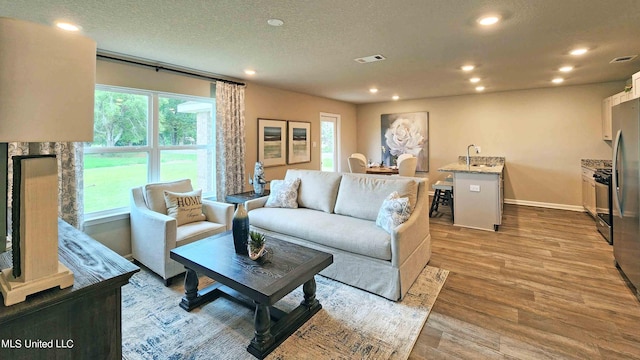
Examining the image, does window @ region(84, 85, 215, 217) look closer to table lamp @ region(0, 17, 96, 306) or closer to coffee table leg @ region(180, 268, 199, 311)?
coffee table leg @ region(180, 268, 199, 311)

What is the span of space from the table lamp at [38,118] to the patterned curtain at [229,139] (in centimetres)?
343

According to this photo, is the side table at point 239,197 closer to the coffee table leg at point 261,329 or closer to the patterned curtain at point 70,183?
the patterned curtain at point 70,183

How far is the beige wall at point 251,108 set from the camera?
3311 millimetres

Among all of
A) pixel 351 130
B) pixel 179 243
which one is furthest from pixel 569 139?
pixel 179 243

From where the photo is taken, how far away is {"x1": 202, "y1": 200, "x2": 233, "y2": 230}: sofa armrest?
11.1 ft

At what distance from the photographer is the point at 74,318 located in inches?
39.8

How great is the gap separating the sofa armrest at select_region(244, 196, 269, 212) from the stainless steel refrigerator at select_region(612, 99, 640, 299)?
12.2 feet

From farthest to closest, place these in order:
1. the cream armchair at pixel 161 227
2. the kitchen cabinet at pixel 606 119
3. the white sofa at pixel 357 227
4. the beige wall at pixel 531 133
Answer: the beige wall at pixel 531 133, the kitchen cabinet at pixel 606 119, the cream armchair at pixel 161 227, the white sofa at pixel 357 227

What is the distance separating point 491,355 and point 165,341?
216 centimetres

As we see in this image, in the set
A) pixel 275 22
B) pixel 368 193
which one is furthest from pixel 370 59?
pixel 368 193

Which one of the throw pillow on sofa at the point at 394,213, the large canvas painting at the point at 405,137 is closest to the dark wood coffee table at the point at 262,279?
the throw pillow on sofa at the point at 394,213

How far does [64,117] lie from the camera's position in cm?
92

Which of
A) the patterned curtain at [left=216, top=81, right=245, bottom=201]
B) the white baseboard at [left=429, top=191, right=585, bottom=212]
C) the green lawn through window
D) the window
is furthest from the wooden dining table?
the green lawn through window

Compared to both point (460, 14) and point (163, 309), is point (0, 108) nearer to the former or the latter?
point (163, 309)
